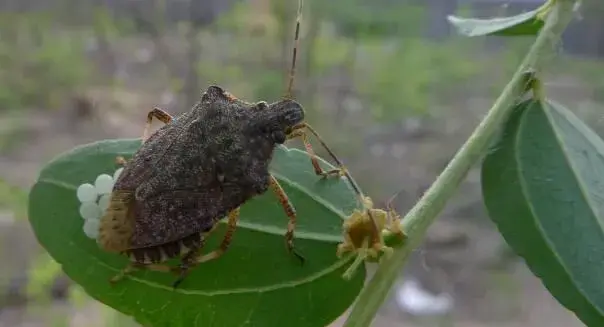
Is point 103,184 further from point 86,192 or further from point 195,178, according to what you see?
point 195,178

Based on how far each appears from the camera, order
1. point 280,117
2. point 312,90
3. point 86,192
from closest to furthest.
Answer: point 86,192 < point 280,117 < point 312,90

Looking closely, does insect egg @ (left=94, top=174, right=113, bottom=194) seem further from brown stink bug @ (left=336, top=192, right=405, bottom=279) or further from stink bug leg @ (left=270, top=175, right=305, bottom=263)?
brown stink bug @ (left=336, top=192, right=405, bottom=279)

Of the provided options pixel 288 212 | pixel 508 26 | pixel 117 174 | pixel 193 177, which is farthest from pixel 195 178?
pixel 508 26

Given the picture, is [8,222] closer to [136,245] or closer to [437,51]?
[437,51]

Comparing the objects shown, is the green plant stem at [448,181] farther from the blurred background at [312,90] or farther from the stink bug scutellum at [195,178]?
the blurred background at [312,90]

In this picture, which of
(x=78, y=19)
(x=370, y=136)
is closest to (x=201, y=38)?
(x=78, y=19)

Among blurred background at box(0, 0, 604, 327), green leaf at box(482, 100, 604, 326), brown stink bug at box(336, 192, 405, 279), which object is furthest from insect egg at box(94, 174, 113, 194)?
blurred background at box(0, 0, 604, 327)
